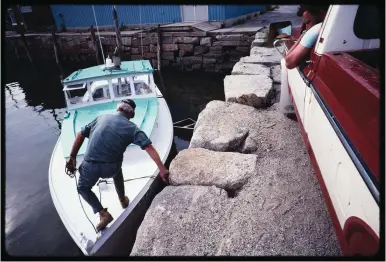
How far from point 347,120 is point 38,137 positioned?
36.9ft

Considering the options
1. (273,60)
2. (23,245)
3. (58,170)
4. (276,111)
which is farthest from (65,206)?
(273,60)

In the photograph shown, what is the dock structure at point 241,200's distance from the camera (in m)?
2.11

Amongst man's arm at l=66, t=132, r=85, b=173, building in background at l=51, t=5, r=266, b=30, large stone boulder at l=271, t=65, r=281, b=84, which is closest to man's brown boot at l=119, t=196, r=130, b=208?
man's arm at l=66, t=132, r=85, b=173

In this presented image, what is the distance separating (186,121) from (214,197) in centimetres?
852

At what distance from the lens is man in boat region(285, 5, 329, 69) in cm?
272

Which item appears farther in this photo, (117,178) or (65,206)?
(65,206)

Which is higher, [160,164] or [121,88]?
[160,164]

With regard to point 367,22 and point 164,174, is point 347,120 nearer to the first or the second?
point 367,22

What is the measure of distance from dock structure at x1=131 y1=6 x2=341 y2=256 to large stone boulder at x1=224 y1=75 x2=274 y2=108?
56 centimetres

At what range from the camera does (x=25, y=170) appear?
315 inches

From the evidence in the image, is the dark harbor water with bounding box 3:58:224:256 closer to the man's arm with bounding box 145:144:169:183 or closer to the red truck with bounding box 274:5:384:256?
the man's arm with bounding box 145:144:169:183

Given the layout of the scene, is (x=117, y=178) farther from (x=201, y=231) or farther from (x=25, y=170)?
(x=25, y=170)

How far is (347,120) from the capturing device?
163cm

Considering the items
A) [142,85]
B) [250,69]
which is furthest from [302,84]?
[142,85]
